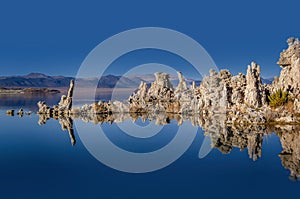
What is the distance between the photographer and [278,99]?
4569 cm

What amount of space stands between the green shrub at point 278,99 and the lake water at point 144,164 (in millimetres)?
8729

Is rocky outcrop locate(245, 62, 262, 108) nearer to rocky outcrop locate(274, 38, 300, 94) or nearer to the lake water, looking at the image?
rocky outcrop locate(274, 38, 300, 94)

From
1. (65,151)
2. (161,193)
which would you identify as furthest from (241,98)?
(161,193)

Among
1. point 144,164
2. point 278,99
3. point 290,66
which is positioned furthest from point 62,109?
point 144,164

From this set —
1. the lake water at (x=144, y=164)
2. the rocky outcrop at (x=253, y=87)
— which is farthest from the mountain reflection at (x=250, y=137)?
the rocky outcrop at (x=253, y=87)

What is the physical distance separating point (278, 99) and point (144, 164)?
25.9m

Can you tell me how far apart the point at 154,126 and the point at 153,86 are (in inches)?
1374

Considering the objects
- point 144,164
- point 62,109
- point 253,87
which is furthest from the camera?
point 62,109

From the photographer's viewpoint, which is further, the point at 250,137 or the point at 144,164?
the point at 250,137

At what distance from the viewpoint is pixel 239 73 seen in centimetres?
5550

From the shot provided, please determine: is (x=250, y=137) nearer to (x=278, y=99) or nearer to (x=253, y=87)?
(x=278, y=99)

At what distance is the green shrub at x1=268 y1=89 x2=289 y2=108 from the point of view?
149 feet

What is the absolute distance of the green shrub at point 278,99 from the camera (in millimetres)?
45375

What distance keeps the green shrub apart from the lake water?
8.73 meters
